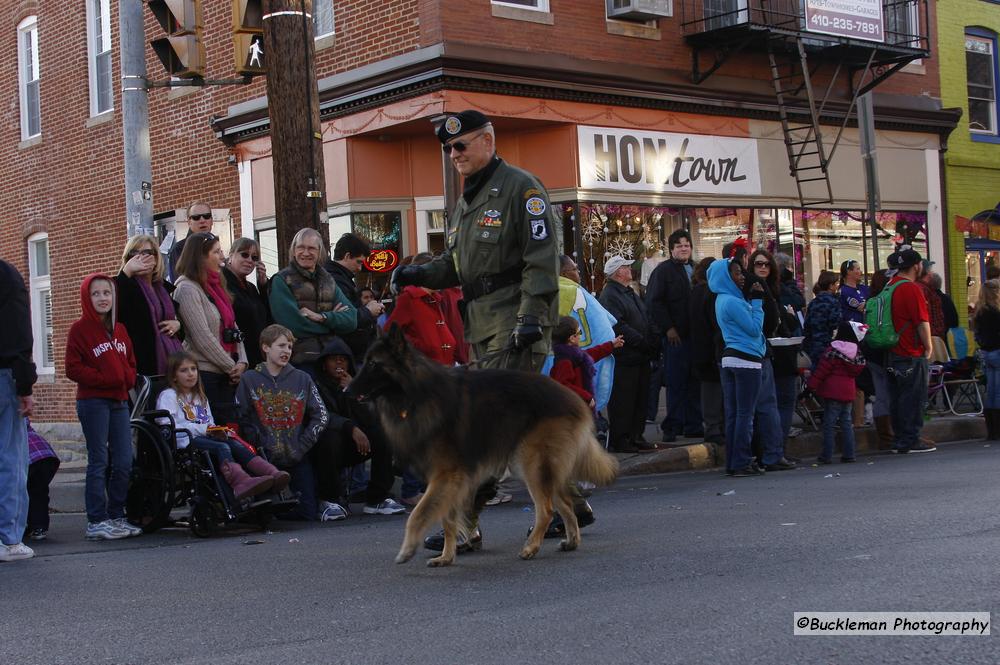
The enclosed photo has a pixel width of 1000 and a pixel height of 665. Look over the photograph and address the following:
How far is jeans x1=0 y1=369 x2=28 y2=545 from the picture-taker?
313 inches

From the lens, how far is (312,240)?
1012cm

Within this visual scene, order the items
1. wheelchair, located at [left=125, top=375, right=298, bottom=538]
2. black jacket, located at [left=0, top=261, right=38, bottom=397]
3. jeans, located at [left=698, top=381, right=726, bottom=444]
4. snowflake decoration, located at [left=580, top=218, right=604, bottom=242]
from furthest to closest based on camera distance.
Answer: snowflake decoration, located at [left=580, top=218, right=604, bottom=242] < jeans, located at [left=698, top=381, right=726, bottom=444] < wheelchair, located at [left=125, top=375, right=298, bottom=538] < black jacket, located at [left=0, top=261, right=38, bottom=397]

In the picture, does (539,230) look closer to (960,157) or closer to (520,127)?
(520,127)

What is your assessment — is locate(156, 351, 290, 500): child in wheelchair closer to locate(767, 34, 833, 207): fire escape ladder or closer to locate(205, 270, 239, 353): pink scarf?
locate(205, 270, 239, 353): pink scarf

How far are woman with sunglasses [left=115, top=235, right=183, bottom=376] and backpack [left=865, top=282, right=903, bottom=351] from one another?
7722mm

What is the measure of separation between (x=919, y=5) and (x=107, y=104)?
14042 millimetres

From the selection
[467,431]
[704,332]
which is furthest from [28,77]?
[467,431]

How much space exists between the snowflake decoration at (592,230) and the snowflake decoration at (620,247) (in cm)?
26

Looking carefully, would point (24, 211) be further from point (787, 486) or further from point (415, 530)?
point (415, 530)

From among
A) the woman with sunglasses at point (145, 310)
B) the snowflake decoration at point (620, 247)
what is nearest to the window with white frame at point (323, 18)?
the snowflake decoration at point (620, 247)

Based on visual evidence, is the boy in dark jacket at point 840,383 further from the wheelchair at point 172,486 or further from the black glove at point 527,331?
the black glove at point 527,331

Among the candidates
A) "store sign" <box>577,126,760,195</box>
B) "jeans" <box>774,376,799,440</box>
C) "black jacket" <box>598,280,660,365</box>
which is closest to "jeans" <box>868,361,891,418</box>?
"jeans" <box>774,376,799,440</box>

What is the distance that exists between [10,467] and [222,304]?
2514 mm

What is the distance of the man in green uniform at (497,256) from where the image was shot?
709cm
